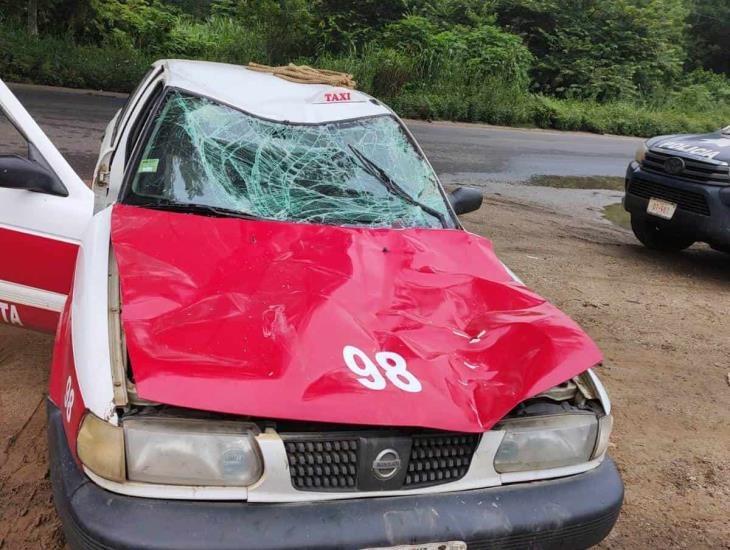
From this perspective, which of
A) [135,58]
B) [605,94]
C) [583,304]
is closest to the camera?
[583,304]

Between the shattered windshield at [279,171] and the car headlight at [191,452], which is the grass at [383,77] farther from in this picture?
the car headlight at [191,452]


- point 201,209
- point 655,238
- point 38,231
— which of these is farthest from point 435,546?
point 655,238

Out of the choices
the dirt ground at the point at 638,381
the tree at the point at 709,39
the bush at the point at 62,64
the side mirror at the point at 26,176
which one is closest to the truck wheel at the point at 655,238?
the dirt ground at the point at 638,381

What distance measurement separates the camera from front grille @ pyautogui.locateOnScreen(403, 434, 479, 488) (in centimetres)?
216

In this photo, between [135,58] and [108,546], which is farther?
[135,58]

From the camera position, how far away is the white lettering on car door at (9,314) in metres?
3.52

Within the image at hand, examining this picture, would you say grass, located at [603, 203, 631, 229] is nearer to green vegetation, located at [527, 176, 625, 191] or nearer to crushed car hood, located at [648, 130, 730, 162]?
green vegetation, located at [527, 176, 625, 191]

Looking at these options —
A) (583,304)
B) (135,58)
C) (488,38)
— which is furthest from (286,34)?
(583,304)

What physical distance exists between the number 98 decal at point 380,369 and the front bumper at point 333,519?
1.06 ft

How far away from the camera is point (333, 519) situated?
204cm

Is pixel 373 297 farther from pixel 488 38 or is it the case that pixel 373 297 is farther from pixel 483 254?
pixel 488 38

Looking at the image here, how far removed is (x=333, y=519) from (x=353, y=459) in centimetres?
17

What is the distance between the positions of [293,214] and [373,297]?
0.82 m

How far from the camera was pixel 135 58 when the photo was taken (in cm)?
1759
